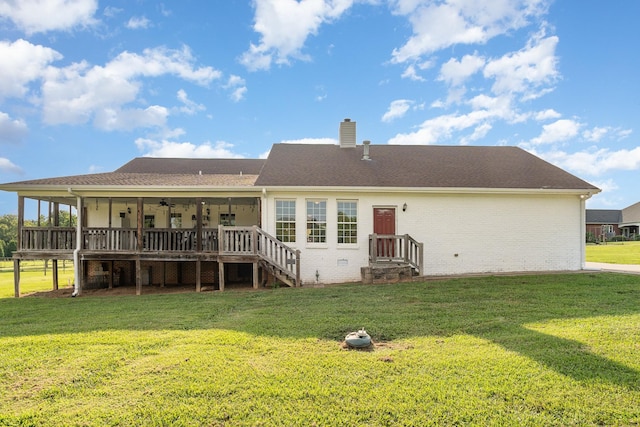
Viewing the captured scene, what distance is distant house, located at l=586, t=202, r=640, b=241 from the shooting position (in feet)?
160

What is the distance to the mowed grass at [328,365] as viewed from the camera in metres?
3.52

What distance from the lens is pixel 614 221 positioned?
51812 millimetres

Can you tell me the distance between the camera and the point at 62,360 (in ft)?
16.3

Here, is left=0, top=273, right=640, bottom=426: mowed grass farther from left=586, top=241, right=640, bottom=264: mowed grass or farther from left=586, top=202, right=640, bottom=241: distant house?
left=586, top=202, right=640, bottom=241: distant house

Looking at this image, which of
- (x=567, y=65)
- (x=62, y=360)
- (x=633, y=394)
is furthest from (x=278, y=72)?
(x=633, y=394)

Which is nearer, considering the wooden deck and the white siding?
the wooden deck

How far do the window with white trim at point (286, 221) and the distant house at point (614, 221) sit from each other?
50.5 m

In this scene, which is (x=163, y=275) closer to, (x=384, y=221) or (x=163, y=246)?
(x=163, y=246)

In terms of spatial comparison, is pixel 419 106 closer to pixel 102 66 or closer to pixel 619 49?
pixel 619 49

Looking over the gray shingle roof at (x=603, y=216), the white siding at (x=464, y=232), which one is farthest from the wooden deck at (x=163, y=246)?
the gray shingle roof at (x=603, y=216)

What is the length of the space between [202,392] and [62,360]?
8.19 feet

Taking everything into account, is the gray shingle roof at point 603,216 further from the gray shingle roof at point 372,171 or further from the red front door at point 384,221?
the red front door at point 384,221

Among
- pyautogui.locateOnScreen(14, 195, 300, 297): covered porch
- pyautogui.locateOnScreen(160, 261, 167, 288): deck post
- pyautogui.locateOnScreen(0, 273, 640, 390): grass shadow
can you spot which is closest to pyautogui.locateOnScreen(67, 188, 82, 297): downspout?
pyautogui.locateOnScreen(14, 195, 300, 297): covered porch

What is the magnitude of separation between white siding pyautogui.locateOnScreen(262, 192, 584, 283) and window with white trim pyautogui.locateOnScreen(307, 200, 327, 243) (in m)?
0.17
